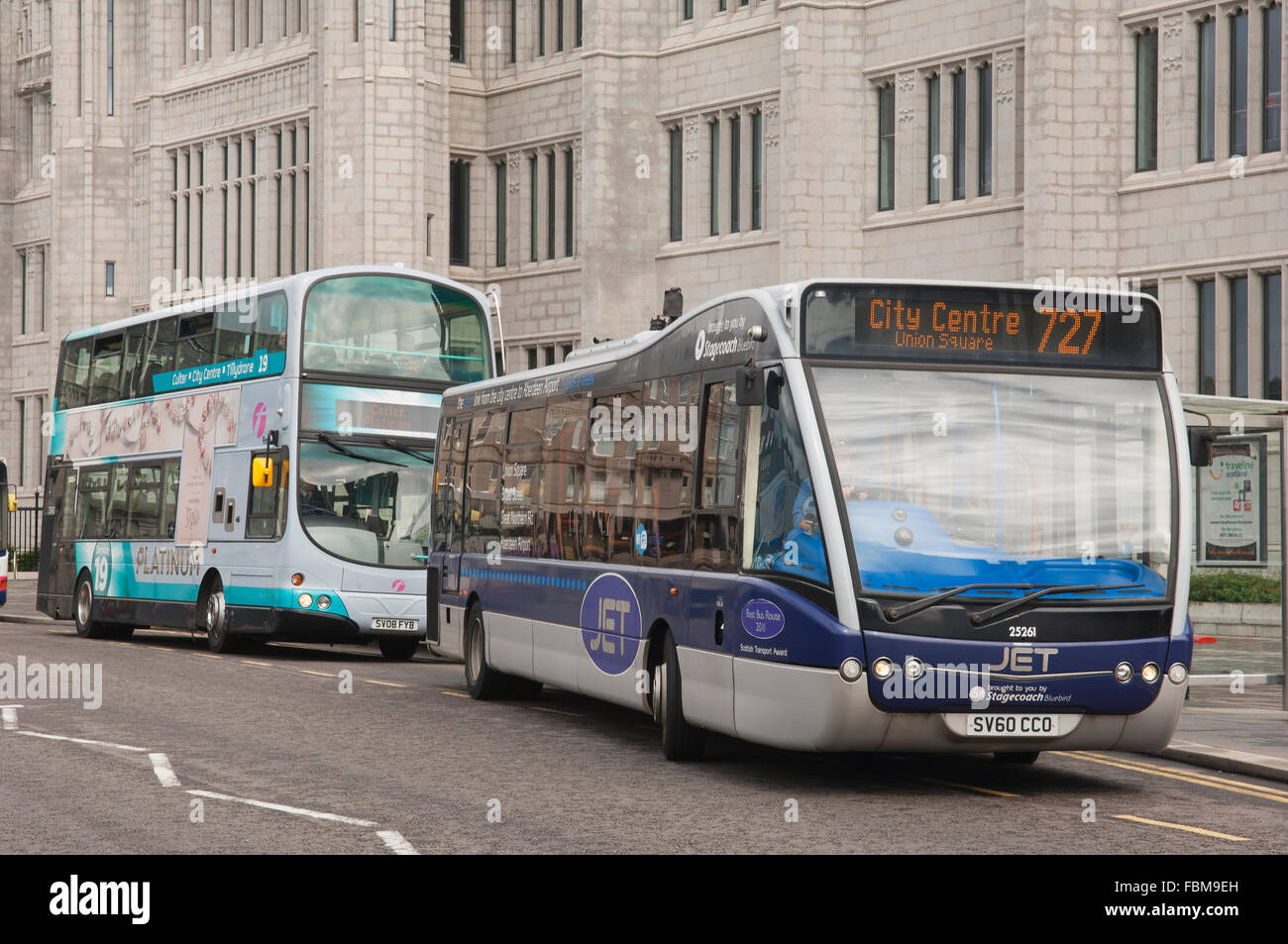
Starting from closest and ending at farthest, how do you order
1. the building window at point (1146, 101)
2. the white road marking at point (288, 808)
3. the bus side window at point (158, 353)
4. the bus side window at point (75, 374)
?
the white road marking at point (288, 808) < the bus side window at point (158, 353) < the bus side window at point (75, 374) < the building window at point (1146, 101)

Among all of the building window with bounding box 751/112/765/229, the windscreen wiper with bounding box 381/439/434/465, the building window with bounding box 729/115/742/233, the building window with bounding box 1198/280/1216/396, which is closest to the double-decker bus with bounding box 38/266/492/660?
the windscreen wiper with bounding box 381/439/434/465

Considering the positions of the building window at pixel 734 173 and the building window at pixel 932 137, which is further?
the building window at pixel 734 173

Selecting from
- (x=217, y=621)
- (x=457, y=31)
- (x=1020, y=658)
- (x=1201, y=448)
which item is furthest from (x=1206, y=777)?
(x=457, y=31)

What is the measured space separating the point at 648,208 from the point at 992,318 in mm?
29649

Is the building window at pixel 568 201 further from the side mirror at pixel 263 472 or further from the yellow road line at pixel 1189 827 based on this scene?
the yellow road line at pixel 1189 827

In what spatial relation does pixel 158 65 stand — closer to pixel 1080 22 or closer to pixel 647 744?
pixel 1080 22

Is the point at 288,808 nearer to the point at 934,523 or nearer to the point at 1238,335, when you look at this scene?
the point at 934,523

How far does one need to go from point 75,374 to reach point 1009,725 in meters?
21.2

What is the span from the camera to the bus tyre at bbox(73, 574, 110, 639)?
1104 inches

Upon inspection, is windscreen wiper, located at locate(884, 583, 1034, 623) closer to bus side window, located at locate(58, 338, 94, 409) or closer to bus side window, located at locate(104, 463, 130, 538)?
bus side window, located at locate(104, 463, 130, 538)

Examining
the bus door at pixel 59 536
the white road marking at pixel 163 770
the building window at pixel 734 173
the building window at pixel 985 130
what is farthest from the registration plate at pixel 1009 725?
the building window at pixel 734 173

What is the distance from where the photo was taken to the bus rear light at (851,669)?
10617mm

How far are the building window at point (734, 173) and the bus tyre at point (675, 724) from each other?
26.6 metres

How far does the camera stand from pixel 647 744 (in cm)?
1379
